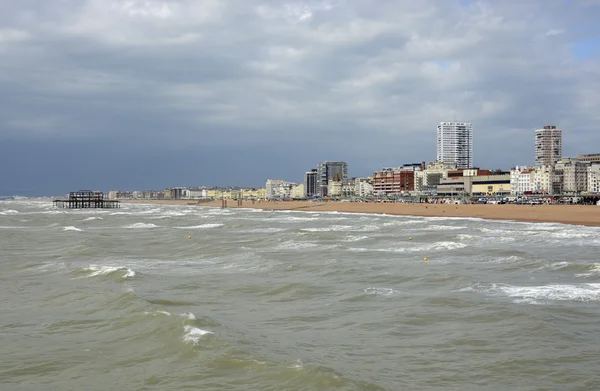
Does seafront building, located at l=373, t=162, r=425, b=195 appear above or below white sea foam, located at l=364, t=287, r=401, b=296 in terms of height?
above

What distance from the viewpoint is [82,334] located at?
1055 cm

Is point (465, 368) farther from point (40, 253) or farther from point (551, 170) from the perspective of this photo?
point (551, 170)

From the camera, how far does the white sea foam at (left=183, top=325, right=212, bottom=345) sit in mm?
Answer: 9867

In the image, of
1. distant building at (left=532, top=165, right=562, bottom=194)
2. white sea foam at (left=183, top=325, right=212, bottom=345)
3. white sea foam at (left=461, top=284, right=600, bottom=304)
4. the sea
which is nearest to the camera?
the sea

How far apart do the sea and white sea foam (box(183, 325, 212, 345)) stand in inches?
1.5

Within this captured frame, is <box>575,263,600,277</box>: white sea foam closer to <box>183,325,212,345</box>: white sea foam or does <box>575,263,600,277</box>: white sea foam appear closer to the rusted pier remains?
Result: <box>183,325,212,345</box>: white sea foam

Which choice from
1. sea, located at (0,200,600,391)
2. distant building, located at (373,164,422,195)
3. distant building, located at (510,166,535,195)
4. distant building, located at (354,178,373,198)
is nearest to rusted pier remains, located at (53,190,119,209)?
distant building, located at (373,164,422,195)

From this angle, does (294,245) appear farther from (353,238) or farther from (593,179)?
(593,179)

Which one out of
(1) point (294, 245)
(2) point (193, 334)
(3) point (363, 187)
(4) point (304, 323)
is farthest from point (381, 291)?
(3) point (363, 187)

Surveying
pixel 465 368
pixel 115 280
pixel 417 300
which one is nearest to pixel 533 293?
pixel 417 300

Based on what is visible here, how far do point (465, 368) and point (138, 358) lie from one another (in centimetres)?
500

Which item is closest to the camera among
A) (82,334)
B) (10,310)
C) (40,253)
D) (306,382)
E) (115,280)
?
(306,382)

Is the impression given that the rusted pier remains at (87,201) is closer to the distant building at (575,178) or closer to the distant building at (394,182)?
the distant building at (394,182)

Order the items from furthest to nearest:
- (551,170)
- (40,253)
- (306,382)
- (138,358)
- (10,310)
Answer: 1. (551,170)
2. (40,253)
3. (10,310)
4. (138,358)
5. (306,382)
